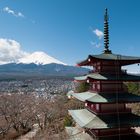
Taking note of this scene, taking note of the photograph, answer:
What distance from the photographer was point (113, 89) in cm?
1962

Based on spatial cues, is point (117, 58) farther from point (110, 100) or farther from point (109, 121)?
point (109, 121)

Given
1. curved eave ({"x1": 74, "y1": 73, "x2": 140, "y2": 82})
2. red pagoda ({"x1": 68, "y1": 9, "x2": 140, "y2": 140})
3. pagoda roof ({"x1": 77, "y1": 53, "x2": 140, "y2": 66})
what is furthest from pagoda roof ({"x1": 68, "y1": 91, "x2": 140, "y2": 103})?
pagoda roof ({"x1": 77, "y1": 53, "x2": 140, "y2": 66})

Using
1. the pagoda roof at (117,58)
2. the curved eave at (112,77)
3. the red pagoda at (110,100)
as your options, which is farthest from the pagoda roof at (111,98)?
the pagoda roof at (117,58)

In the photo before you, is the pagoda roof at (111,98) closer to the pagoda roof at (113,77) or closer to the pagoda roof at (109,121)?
the pagoda roof at (113,77)

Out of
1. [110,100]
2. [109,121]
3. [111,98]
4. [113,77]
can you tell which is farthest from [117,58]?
[109,121]

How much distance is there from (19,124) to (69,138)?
27267 mm

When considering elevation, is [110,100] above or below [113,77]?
below

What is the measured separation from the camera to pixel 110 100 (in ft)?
59.7

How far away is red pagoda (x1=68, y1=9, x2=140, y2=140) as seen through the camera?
18250 mm

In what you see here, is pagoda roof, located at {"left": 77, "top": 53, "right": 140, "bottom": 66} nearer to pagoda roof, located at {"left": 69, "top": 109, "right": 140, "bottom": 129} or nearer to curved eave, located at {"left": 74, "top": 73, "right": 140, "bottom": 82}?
curved eave, located at {"left": 74, "top": 73, "right": 140, "bottom": 82}

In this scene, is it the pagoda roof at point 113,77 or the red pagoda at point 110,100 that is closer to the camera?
the red pagoda at point 110,100

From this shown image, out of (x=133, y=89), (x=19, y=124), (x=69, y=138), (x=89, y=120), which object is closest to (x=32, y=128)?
(x=19, y=124)

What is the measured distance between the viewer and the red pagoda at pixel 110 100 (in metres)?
18.2

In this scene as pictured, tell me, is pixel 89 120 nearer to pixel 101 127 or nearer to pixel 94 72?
pixel 101 127
